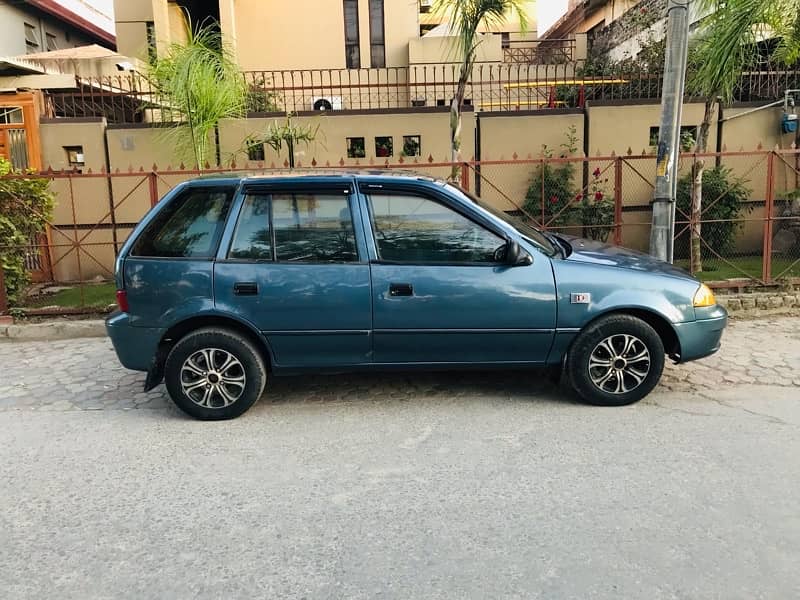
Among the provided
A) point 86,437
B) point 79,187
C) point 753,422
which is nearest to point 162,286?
point 86,437

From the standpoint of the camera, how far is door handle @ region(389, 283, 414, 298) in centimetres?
464

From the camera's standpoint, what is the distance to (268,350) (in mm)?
4781

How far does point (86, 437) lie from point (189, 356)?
92 centimetres

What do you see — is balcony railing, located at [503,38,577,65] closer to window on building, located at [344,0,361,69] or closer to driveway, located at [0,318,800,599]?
window on building, located at [344,0,361,69]

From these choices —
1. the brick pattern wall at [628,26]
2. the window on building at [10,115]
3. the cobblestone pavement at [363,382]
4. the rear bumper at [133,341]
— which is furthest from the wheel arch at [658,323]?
the brick pattern wall at [628,26]

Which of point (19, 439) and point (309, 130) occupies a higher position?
point (309, 130)

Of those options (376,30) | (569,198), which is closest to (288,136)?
(569,198)

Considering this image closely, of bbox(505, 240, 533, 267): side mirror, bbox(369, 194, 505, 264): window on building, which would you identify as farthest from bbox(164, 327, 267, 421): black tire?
bbox(505, 240, 533, 267): side mirror

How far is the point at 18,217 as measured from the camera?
7.96 meters

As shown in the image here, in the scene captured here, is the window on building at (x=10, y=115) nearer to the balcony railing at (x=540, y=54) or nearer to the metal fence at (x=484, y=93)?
the metal fence at (x=484, y=93)

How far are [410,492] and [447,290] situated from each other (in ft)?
5.09

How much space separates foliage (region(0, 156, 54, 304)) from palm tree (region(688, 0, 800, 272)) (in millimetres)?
8360

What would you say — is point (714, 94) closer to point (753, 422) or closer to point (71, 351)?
point (753, 422)

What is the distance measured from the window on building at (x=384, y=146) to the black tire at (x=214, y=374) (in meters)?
6.25
